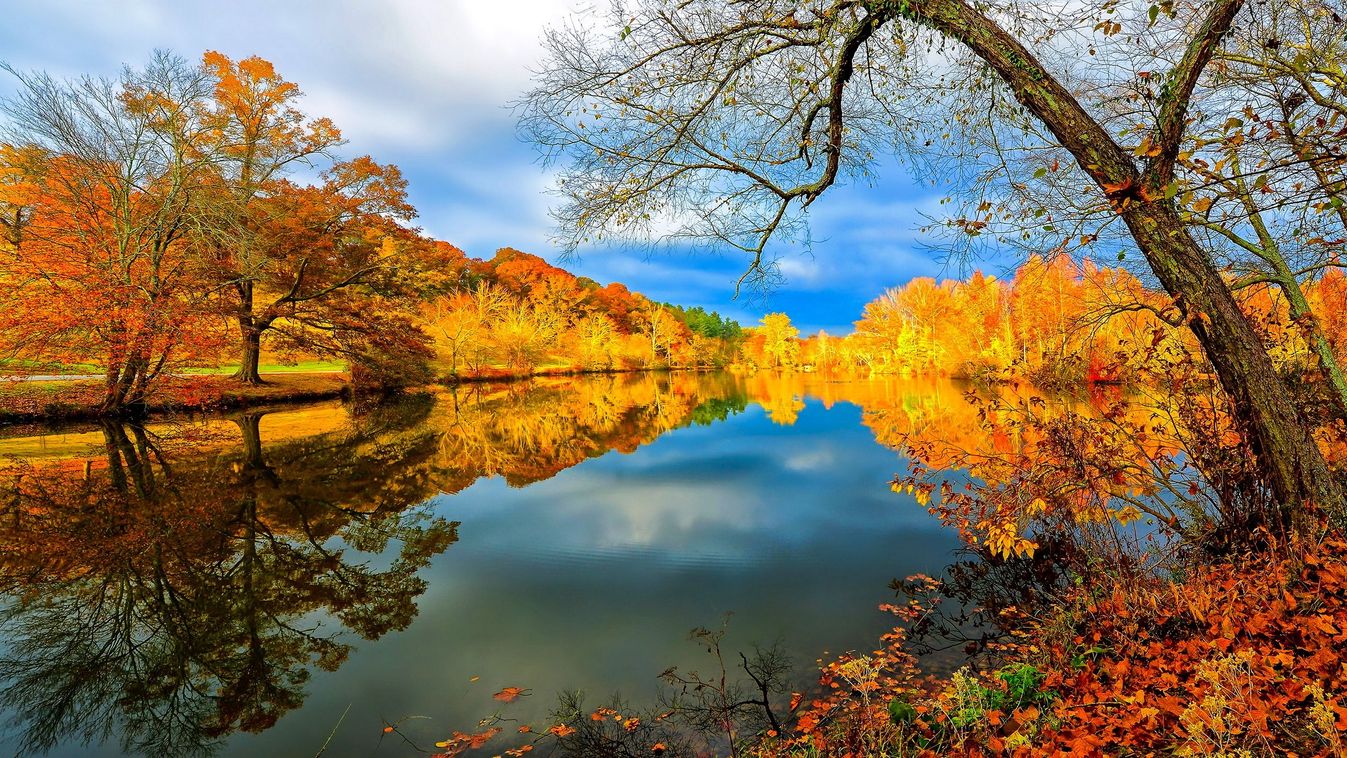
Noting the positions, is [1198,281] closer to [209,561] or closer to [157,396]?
[209,561]

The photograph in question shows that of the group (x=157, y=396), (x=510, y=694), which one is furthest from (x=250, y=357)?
(x=510, y=694)

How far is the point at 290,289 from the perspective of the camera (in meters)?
20.6

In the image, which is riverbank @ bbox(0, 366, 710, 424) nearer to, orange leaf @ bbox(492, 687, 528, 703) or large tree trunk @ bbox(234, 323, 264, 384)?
large tree trunk @ bbox(234, 323, 264, 384)

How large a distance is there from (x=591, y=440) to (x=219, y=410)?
43.4ft

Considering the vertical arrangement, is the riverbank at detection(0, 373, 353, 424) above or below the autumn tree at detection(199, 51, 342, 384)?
below

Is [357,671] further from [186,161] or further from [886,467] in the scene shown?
[186,161]

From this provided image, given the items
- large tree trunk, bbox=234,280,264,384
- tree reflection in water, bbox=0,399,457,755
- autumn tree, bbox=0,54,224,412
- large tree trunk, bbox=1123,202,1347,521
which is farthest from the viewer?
large tree trunk, bbox=234,280,264,384

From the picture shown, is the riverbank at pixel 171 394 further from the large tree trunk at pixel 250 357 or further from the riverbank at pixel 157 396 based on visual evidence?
the large tree trunk at pixel 250 357

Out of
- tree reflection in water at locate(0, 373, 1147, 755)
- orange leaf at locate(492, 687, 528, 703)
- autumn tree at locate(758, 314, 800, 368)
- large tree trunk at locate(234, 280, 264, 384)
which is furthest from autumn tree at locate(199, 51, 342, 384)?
autumn tree at locate(758, 314, 800, 368)

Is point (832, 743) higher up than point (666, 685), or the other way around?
point (832, 743)

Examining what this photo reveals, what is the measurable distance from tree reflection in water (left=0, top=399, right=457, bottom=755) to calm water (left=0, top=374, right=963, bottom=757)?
3 centimetres

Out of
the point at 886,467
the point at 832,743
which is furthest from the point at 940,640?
the point at 886,467

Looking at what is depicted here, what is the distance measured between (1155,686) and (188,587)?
813 cm

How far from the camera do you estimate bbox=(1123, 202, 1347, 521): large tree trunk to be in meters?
3.18
